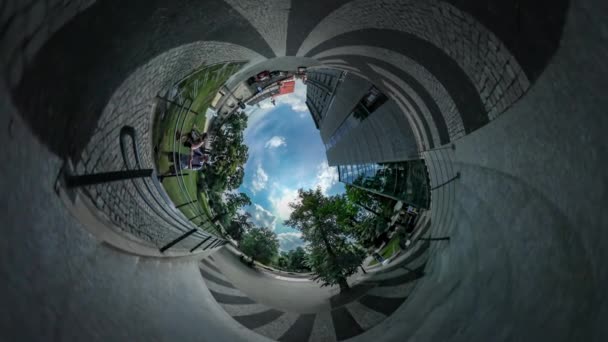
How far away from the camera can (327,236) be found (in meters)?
10.5

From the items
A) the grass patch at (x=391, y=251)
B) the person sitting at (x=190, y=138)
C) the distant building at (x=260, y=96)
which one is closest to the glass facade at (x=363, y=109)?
the distant building at (x=260, y=96)

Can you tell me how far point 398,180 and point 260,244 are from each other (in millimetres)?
9831

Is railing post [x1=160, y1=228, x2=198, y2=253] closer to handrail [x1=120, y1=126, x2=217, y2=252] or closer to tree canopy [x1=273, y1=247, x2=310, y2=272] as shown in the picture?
handrail [x1=120, y1=126, x2=217, y2=252]

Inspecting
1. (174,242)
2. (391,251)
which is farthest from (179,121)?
(391,251)

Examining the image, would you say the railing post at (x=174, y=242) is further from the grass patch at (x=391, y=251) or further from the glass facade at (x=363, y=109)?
the glass facade at (x=363, y=109)

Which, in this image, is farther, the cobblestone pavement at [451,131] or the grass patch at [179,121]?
the grass patch at [179,121]

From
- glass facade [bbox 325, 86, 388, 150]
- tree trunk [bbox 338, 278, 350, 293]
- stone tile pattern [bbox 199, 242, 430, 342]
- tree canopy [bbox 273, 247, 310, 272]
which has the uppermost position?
glass facade [bbox 325, 86, 388, 150]

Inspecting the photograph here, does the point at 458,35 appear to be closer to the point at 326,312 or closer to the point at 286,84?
the point at 326,312

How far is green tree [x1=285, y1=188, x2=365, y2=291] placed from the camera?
712cm

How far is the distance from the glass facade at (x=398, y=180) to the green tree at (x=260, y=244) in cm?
817

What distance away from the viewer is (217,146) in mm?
11242

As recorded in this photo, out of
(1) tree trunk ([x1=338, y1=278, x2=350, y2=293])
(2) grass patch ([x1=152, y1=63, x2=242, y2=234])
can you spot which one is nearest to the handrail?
(2) grass patch ([x1=152, y1=63, x2=242, y2=234])

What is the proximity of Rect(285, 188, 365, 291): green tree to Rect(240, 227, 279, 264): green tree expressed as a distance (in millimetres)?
2754

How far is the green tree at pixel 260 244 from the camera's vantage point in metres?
12.7
